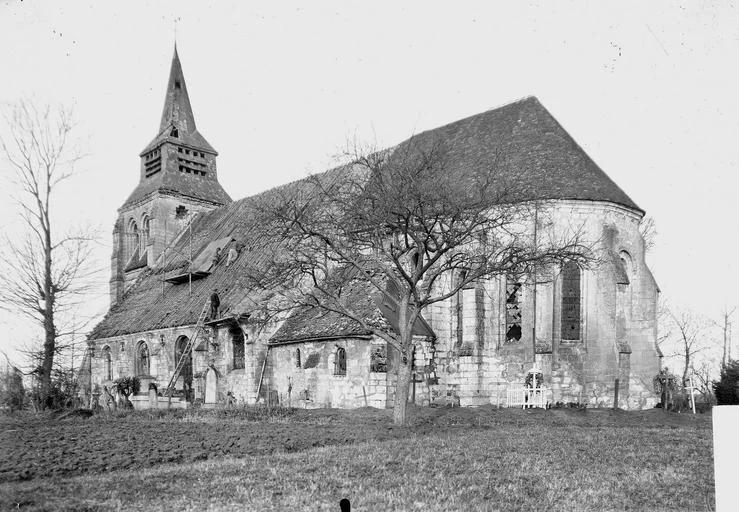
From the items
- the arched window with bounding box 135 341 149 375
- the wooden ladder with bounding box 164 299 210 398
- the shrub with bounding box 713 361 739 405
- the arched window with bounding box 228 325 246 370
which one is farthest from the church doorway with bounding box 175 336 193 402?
the shrub with bounding box 713 361 739 405

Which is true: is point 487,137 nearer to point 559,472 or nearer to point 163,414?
point 163,414

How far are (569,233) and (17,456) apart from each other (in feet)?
62.7

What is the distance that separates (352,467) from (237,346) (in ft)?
71.2

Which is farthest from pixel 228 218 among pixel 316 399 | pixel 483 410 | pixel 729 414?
pixel 729 414

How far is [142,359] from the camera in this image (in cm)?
3816

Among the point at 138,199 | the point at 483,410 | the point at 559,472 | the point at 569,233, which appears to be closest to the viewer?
the point at 559,472

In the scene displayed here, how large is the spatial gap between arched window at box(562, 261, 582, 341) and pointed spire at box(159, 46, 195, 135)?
2881cm

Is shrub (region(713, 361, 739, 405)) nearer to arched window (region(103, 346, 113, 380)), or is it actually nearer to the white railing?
the white railing

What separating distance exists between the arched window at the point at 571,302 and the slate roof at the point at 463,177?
2.68 metres

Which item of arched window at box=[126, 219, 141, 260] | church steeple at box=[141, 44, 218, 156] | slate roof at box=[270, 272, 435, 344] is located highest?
church steeple at box=[141, 44, 218, 156]

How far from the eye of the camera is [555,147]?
27188 millimetres

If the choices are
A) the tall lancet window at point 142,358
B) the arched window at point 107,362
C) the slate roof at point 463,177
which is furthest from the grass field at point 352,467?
the arched window at point 107,362

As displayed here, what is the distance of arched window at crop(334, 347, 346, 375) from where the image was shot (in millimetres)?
26408

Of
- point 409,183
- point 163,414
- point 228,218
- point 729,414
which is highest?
point 228,218
